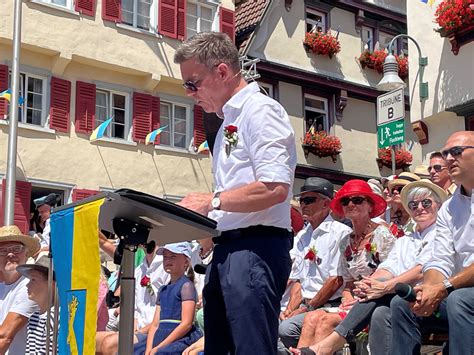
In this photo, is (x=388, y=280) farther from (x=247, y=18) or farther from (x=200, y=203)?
(x=247, y=18)

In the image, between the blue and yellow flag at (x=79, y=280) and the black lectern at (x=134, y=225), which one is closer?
the black lectern at (x=134, y=225)

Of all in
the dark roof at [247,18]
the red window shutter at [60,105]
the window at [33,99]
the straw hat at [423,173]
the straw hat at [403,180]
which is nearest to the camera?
the straw hat at [403,180]

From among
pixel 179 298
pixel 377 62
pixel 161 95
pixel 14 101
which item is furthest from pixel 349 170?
pixel 179 298

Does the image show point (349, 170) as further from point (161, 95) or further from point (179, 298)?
point (179, 298)

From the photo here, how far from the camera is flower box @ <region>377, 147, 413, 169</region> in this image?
2167cm

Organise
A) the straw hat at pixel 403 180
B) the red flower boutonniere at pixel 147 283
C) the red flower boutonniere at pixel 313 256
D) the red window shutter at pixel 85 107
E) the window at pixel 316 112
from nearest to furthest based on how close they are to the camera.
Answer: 1. the red flower boutonniere at pixel 313 256
2. the red flower boutonniere at pixel 147 283
3. the straw hat at pixel 403 180
4. the red window shutter at pixel 85 107
5. the window at pixel 316 112

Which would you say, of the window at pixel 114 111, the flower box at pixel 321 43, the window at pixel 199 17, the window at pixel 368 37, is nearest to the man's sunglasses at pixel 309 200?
the window at pixel 114 111

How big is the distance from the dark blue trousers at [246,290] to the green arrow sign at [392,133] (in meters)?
6.89

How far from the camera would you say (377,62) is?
21.9 m

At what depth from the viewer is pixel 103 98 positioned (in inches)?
697

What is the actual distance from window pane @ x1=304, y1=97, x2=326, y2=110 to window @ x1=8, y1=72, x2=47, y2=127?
7.66 m

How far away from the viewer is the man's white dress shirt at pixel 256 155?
2.80 meters

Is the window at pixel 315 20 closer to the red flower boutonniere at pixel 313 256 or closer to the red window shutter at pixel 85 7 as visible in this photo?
the red window shutter at pixel 85 7

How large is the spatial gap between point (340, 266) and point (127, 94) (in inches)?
505
